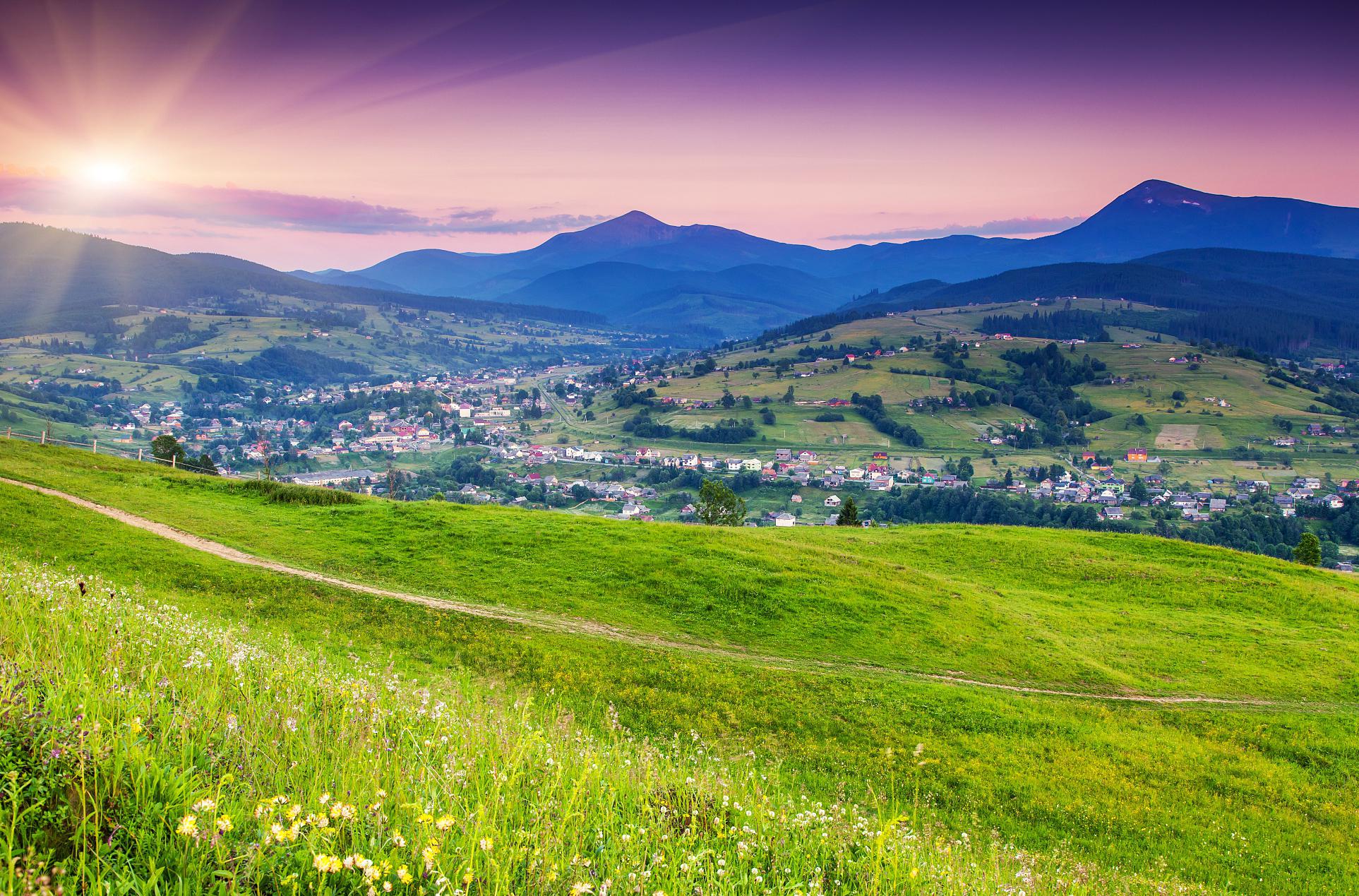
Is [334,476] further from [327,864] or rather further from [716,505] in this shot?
[327,864]

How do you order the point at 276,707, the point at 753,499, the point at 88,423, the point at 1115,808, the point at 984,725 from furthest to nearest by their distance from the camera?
1. the point at 88,423
2. the point at 753,499
3. the point at 984,725
4. the point at 1115,808
5. the point at 276,707

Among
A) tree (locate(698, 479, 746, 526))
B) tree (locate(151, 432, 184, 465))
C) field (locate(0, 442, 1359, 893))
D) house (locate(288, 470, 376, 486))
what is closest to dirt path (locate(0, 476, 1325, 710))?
field (locate(0, 442, 1359, 893))

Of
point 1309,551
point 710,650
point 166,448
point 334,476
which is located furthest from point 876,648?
point 334,476

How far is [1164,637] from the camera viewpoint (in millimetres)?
21906

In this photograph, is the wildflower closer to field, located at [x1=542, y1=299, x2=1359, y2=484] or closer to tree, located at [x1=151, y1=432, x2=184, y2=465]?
tree, located at [x1=151, y1=432, x2=184, y2=465]

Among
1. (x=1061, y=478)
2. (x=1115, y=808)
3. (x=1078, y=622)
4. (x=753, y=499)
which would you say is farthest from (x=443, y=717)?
A: (x=1061, y=478)

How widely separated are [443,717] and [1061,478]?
4980 inches

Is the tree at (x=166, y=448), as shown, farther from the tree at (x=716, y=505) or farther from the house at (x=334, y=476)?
the house at (x=334, y=476)

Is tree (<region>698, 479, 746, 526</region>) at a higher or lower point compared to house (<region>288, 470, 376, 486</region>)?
higher

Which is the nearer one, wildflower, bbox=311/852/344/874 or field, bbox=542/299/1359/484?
wildflower, bbox=311/852/344/874

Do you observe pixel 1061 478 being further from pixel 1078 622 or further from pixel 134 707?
pixel 134 707

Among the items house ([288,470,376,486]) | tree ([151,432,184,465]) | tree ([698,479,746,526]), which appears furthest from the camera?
house ([288,470,376,486])

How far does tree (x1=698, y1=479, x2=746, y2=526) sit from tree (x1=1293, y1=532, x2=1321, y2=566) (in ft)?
89.9

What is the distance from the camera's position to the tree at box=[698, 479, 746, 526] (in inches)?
1539
